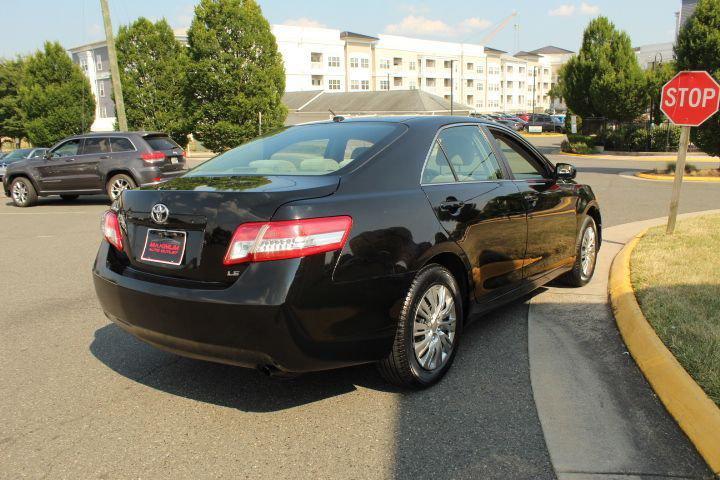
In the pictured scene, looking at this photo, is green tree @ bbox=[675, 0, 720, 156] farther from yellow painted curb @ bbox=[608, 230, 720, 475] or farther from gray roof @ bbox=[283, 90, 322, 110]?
gray roof @ bbox=[283, 90, 322, 110]

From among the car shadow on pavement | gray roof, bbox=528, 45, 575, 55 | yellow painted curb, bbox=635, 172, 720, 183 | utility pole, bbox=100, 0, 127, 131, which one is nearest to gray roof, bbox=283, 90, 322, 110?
utility pole, bbox=100, 0, 127, 131

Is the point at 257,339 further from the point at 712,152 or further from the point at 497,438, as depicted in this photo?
the point at 712,152

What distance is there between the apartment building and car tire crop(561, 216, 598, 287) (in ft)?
189

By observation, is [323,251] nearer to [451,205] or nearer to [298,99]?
[451,205]

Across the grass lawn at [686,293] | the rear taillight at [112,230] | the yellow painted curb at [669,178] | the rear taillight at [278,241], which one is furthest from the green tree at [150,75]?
the rear taillight at [278,241]

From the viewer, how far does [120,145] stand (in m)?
14.6

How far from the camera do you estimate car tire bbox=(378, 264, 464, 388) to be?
139 inches

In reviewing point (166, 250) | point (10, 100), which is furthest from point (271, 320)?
point (10, 100)

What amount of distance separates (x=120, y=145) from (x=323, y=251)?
13.0 meters

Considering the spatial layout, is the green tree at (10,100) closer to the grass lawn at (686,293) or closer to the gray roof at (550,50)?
the grass lawn at (686,293)

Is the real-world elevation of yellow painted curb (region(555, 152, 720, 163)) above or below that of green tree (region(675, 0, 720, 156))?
below

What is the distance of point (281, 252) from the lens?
3020mm

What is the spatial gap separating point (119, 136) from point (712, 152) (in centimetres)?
1718

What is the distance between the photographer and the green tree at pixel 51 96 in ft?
112
